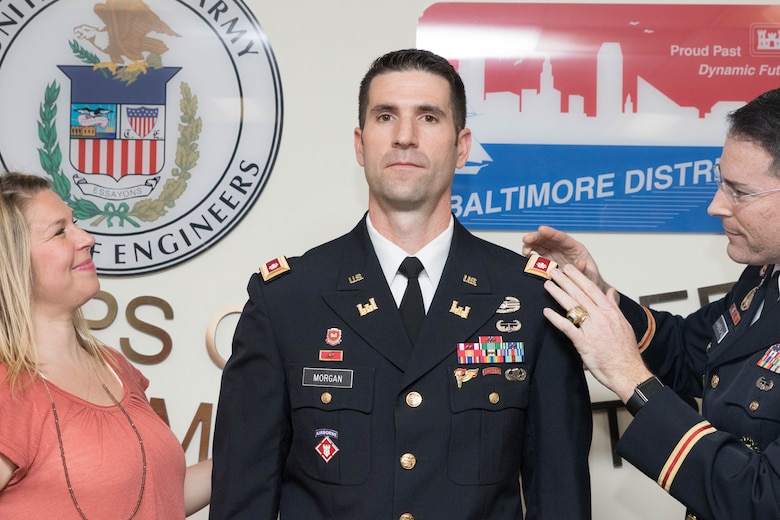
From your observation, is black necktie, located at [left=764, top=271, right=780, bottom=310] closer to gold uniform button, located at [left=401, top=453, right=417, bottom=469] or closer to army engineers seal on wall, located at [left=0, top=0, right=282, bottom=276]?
gold uniform button, located at [left=401, top=453, right=417, bottom=469]

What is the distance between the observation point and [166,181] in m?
2.69

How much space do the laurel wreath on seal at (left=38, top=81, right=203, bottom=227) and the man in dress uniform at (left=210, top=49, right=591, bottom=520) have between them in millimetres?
970

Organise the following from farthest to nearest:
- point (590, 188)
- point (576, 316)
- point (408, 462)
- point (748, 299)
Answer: point (590, 188)
point (748, 299)
point (576, 316)
point (408, 462)

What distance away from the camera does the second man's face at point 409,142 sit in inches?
70.1

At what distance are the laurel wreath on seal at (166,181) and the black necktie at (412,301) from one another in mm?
1135

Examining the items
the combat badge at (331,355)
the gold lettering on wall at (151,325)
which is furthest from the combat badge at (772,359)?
the gold lettering on wall at (151,325)

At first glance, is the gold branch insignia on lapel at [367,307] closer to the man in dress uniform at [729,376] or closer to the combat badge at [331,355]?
the combat badge at [331,355]

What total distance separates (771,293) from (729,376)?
0.20 m

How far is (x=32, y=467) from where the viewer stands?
5.88 ft

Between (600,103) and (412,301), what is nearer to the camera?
(412,301)

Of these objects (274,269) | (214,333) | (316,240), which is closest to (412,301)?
(274,269)

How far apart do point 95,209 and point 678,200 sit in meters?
1.76

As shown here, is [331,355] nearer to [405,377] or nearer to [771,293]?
→ [405,377]

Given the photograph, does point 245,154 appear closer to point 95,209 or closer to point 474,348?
point 95,209
